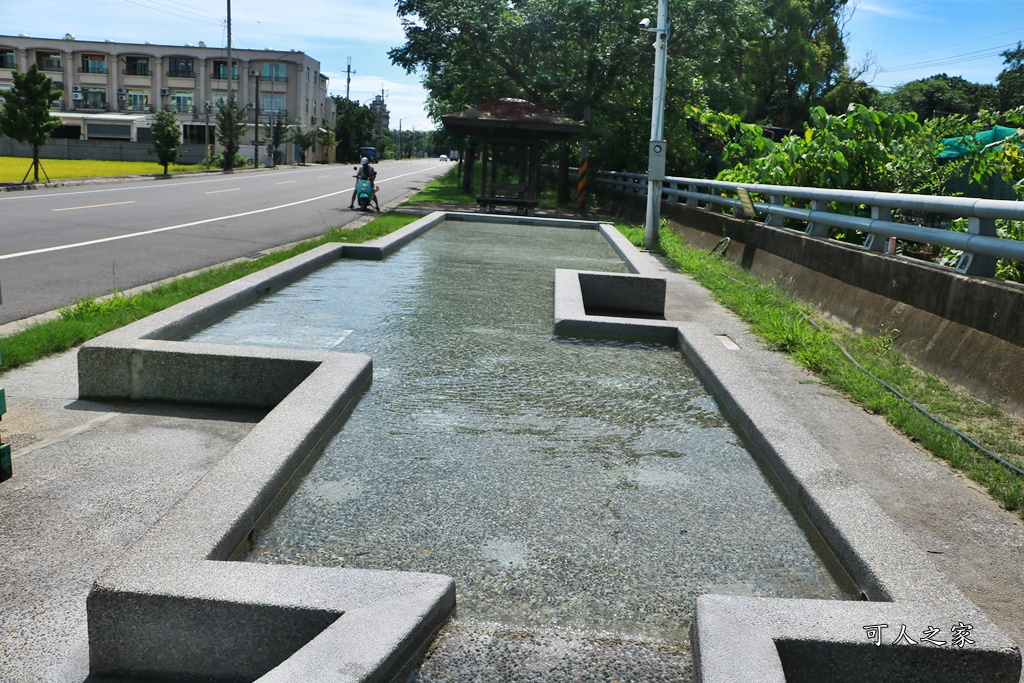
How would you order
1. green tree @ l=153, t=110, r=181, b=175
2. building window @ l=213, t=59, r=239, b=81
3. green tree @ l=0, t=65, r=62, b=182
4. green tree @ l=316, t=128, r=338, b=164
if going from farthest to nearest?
green tree @ l=316, t=128, r=338, b=164 < building window @ l=213, t=59, r=239, b=81 < green tree @ l=153, t=110, r=181, b=175 < green tree @ l=0, t=65, r=62, b=182

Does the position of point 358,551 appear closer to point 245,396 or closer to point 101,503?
point 101,503

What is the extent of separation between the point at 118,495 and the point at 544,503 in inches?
69.6

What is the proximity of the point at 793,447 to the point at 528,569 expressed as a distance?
5.35 ft

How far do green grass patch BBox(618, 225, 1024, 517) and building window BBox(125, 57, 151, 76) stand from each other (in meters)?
88.8

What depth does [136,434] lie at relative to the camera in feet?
15.1

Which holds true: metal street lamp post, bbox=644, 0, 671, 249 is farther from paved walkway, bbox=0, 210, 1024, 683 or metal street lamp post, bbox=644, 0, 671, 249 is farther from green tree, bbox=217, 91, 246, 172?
green tree, bbox=217, 91, 246, 172

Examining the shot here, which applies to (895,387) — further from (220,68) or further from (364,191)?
(220,68)

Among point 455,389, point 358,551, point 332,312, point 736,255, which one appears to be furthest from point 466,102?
point 358,551

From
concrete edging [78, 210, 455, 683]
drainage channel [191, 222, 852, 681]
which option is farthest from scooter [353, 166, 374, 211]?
concrete edging [78, 210, 455, 683]

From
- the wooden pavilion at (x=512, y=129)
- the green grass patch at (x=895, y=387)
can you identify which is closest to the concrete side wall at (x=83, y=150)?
the wooden pavilion at (x=512, y=129)

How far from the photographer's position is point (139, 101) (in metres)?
86.6

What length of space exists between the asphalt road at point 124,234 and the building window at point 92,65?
66017mm

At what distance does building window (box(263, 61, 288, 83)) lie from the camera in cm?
8862

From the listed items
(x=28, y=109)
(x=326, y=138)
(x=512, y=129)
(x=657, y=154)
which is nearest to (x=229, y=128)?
(x=28, y=109)
